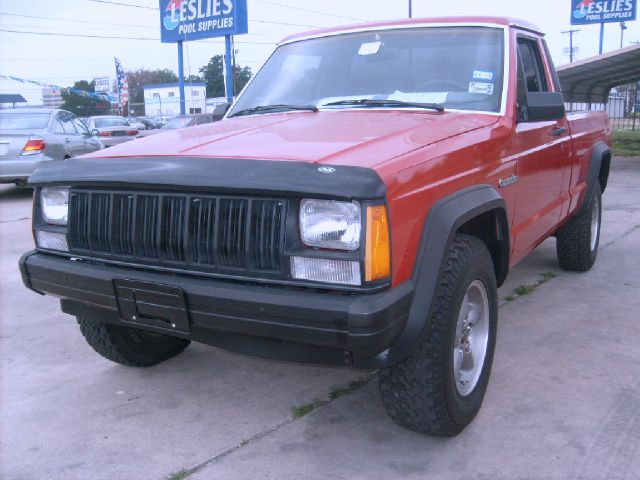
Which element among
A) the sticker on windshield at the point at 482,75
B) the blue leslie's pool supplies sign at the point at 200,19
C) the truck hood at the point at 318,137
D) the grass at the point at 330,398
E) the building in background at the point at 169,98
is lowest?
the grass at the point at 330,398

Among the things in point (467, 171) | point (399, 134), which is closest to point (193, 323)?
point (399, 134)

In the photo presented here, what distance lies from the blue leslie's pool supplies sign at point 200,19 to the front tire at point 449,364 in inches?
834

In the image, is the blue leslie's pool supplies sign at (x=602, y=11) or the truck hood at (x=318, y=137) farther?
the blue leslie's pool supplies sign at (x=602, y=11)

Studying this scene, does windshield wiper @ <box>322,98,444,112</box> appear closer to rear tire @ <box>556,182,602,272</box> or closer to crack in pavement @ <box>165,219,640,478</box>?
crack in pavement @ <box>165,219,640,478</box>

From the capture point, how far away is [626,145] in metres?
20.2

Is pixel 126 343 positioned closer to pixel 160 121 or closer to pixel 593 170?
pixel 593 170

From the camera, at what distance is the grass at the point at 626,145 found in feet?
57.3

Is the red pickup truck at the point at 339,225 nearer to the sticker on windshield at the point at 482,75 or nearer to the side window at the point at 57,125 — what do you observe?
the sticker on windshield at the point at 482,75

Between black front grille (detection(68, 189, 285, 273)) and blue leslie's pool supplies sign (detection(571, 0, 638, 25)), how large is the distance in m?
26.7

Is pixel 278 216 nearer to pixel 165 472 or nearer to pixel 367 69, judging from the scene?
pixel 165 472

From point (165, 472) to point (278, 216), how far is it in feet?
3.90

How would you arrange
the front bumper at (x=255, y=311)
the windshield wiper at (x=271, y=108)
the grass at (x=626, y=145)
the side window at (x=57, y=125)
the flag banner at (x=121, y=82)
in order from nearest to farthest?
the front bumper at (x=255, y=311) < the windshield wiper at (x=271, y=108) < the side window at (x=57, y=125) < the grass at (x=626, y=145) < the flag banner at (x=121, y=82)

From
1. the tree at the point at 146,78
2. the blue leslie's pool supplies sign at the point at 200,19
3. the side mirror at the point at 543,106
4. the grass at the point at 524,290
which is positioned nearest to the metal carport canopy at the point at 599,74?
the grass at the point at 524,290

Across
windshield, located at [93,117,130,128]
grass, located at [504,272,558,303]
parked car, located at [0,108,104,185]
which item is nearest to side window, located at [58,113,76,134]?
parked car, located at [0,108,104,185]
